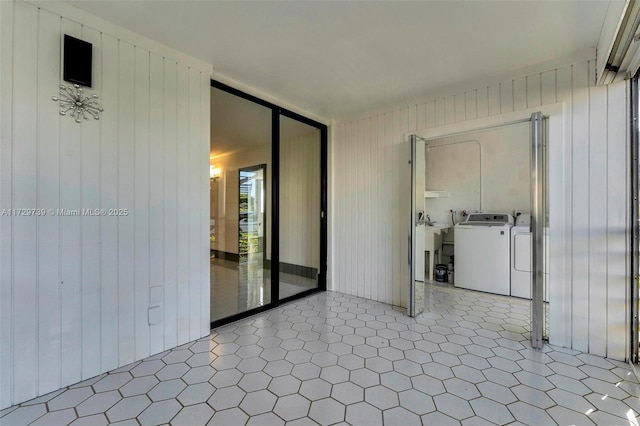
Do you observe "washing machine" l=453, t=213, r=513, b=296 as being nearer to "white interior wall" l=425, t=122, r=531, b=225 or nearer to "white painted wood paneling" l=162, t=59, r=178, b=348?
→ "white interior wall" l=425, t=122, r=531, b=225

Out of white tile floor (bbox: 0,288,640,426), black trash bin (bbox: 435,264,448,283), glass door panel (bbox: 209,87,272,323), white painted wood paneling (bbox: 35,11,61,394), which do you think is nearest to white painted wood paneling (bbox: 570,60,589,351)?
white tile floor (bbox: 0,288,640,426)

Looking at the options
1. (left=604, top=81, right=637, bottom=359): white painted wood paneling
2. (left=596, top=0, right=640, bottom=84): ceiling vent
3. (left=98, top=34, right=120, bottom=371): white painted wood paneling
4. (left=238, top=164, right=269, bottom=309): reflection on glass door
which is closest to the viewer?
(left=596, top=0, right=640, bottom=84): ceiling vent

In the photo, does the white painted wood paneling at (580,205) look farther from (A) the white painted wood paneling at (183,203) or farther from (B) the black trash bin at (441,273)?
(A) the white painted wood paneling at (183,203)

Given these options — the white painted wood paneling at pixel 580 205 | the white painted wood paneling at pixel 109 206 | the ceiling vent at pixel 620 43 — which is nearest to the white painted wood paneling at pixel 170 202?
the white painted wood paneling at pixel 109 206

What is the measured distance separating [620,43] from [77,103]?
345 cm

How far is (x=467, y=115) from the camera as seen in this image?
2.92m

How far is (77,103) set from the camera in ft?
6.10

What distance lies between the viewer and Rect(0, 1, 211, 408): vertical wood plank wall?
1.65 meters

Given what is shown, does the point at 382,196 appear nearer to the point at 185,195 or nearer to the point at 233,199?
the point at 233,199

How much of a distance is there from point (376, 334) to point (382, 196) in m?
1.67

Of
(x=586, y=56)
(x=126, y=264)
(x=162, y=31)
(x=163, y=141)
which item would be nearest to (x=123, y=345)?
(x=126, y=264)

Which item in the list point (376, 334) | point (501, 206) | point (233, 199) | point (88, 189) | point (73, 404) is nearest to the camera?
point (73, 404)

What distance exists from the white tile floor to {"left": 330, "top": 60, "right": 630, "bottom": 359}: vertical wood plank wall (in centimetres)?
39

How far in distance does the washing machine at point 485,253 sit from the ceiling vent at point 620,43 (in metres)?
2.14
